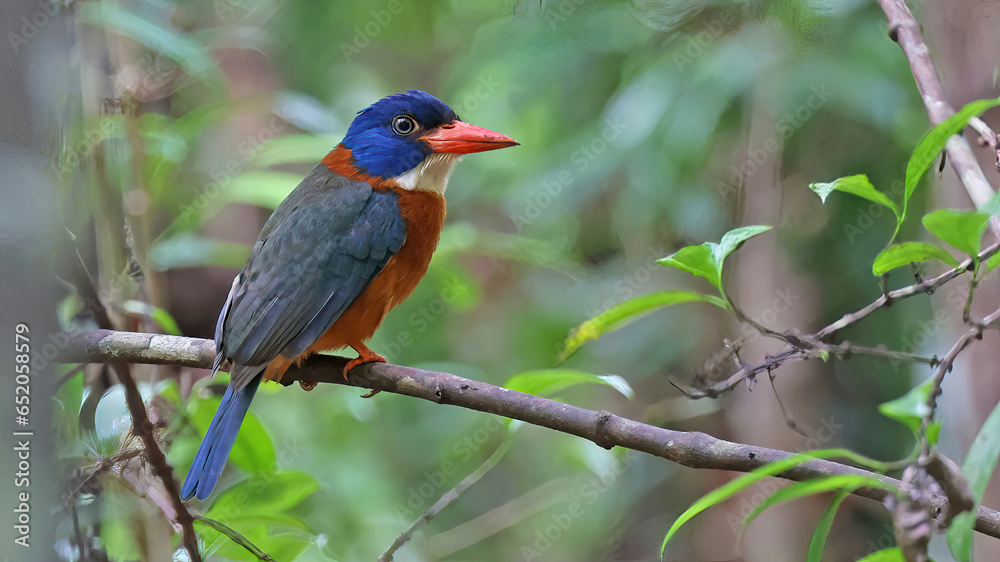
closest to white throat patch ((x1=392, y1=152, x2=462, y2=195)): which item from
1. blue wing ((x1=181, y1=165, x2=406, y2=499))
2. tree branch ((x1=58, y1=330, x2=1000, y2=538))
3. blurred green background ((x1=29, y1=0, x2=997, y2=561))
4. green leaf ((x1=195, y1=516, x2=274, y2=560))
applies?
blue wing ((x1=181, y1=165, x2=406, y2=499))

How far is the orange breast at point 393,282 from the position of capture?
2404mm

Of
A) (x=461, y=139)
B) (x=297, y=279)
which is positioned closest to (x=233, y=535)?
(x=297, y=279)

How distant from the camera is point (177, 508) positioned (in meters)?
1.70

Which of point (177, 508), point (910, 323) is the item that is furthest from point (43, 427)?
point (910, 323)

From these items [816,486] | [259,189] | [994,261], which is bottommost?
[816,486]

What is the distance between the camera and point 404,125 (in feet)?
8.99

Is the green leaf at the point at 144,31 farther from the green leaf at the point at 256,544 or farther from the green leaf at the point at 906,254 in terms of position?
the green leaf at the point at 906,254

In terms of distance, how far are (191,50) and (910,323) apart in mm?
2600

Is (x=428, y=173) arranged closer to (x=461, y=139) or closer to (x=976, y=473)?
(x=461, y=139)

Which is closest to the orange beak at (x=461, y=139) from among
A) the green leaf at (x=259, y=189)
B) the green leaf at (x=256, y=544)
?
the green leaf at (x=259, y=189)

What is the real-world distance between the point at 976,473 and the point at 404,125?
220 centimetres

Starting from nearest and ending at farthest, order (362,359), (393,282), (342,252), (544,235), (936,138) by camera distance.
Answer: (936,138) → (362,359) → (342,252) → (393,282) → (544,235)

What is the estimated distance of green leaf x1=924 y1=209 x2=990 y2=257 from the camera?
3.23ft

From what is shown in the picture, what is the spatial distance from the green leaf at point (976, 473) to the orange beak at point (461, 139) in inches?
70.1
